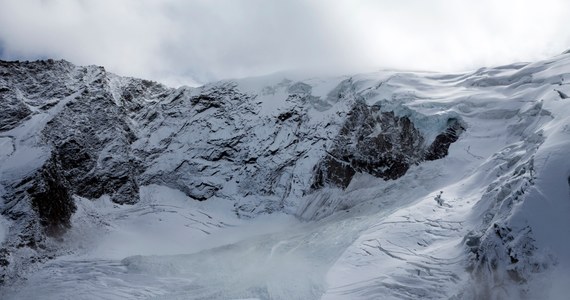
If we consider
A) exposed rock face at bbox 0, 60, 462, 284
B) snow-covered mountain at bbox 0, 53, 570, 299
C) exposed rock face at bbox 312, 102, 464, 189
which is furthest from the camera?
exposed rock face at bbox 0, 60, 462, 284

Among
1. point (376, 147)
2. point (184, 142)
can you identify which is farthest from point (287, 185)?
point (184, 142)

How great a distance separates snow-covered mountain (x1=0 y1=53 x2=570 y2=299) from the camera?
34312 mm

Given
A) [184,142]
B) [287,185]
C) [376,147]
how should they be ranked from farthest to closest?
[184,142] → [287,185] → [376,147]

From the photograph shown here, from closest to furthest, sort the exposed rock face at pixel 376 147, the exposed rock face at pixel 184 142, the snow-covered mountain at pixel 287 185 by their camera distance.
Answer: the snow-covered mountain at pixel 287 185
the exposed rock face at pixel 376 147
the exposed rock face at pixel 184 142

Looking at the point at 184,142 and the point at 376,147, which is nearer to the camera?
the point at 376,147

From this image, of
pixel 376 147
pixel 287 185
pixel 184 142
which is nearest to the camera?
pixel 376 147

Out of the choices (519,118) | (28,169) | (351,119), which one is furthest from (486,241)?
(28,169)

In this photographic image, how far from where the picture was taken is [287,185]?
6234cm

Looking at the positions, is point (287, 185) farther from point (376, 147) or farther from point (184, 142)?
point (184, 142)

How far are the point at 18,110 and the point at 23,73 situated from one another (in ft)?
28.9

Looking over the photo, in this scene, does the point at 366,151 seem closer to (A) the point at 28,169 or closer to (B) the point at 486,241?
(B) the point at 486,241

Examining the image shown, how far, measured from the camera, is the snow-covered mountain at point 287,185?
34312 millimetres

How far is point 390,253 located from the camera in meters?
38.9

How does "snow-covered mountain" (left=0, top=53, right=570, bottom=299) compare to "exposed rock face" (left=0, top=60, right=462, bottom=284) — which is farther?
"exposed rock face" (left=0, top=60, right=462, bottom=284)
